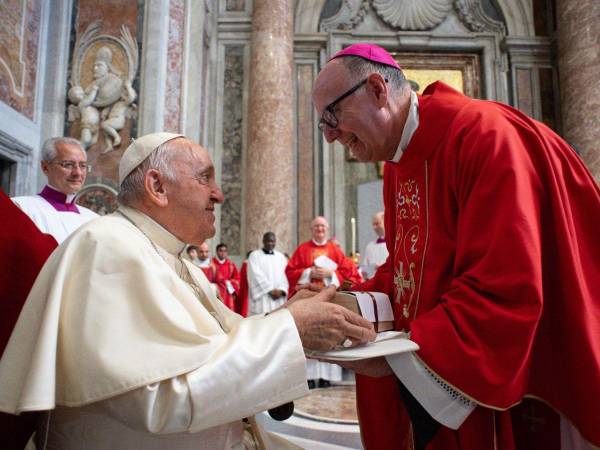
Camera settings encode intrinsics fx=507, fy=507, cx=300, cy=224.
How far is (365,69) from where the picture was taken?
1802mm

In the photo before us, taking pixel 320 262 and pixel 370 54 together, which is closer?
pixel 370 54

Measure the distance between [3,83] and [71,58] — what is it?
4.77ft

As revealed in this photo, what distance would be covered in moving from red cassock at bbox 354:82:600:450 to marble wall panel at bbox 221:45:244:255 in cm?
848

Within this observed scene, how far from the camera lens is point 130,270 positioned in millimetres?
1486

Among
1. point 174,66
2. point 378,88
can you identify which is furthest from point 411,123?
point 174,66

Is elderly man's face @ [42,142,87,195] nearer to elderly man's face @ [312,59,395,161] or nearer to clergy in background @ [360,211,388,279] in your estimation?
elderly man's face @ [312,59,395,161]

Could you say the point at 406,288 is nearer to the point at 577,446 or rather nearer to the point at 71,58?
the point at 577,446

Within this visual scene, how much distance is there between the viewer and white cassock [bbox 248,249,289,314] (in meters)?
7.58

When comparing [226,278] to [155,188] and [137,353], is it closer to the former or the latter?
[155,188]

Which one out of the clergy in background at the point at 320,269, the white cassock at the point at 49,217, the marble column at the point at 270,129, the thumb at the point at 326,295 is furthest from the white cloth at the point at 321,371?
the thumb at the point at 326,295

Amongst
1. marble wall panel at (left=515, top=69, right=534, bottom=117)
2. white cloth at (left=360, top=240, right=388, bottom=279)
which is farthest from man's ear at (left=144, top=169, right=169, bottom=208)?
marble wall panel at (left=515, top=69, right=534, bottom=117)

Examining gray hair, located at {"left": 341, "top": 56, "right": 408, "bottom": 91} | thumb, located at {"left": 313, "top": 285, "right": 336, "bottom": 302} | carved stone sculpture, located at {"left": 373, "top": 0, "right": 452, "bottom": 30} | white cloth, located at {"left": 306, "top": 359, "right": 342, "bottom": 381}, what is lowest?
white cloth, located at {"left": 306, "top": 359, "right": 342, "bottom": 381}

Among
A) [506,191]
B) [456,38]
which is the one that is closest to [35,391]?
[506,191]

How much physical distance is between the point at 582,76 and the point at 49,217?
31.9ft
